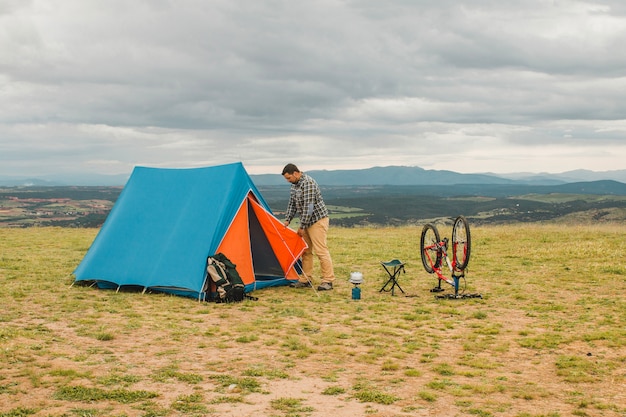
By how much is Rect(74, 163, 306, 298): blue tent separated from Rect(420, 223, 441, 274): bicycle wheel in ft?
9.56

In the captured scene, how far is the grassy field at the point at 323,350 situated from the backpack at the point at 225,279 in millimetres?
345

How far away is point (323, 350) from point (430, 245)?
5726 millimetres

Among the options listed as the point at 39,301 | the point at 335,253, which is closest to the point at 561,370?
the point at 39,301

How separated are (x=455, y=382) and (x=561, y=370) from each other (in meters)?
1.43

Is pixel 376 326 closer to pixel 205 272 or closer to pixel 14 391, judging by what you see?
pixel 205 272

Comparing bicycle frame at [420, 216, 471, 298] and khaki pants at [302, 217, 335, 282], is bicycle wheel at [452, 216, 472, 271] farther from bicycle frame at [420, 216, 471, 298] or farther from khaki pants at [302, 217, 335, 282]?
khaki pants at [302, 217, 335, 282]

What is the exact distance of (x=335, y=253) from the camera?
17.7m

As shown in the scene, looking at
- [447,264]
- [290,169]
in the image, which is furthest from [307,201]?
[447,264]

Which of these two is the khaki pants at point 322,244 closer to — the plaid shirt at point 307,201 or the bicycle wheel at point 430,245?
the plaid shirt at point 307,201

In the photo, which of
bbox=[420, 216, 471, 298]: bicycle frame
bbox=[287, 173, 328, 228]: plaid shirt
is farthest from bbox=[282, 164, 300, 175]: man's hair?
bbox=[420, 216, 471, 298]: bicycle frame

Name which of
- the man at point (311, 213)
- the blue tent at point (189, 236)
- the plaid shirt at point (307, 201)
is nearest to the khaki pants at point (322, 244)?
the man at point (311, 213)

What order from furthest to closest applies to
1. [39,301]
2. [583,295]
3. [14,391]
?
[583,295]
[39,301]
[14,391]

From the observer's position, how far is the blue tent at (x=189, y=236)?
11133 mm

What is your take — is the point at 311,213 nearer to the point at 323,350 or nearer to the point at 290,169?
the point at 290,169
